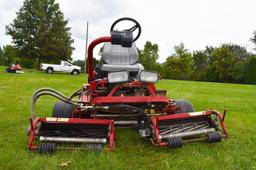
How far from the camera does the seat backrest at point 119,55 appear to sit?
15.5 feet

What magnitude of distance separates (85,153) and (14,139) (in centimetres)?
113

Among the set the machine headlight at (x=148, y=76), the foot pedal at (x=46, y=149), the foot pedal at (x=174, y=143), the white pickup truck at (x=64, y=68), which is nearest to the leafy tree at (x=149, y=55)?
the white pickup truck at (x=64, y=68)

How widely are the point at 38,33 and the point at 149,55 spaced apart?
16225 millimetres

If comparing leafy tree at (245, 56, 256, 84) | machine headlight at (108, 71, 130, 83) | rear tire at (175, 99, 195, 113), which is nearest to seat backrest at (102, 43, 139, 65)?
rear tire at (175, 99, 195, 113)

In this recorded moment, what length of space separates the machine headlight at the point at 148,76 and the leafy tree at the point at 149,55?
33.9 metres

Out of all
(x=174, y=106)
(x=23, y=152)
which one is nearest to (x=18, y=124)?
(x=23, y=152)

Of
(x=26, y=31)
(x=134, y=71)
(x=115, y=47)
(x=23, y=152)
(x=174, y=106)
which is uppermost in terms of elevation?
(x=26, y=31)

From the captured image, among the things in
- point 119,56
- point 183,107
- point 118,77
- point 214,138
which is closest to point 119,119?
point 118,77

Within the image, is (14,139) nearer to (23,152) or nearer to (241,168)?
(23,152)

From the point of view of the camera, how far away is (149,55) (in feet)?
125

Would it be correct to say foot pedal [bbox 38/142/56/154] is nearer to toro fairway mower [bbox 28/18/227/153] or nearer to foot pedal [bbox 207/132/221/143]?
toro fairway mower [bbox 28/18/227/153]

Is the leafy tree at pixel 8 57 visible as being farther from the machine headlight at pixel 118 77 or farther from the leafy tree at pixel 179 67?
the machine headlight at pixel 118 77

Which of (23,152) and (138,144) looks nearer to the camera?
(23,152)

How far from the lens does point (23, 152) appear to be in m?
2.91
